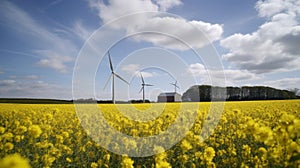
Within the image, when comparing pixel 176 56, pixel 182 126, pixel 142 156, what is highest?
pixel 176 56

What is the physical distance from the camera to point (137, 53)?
1103cm

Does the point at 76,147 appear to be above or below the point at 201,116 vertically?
below

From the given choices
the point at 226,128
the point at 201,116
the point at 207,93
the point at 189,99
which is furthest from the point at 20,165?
the point at 207,93

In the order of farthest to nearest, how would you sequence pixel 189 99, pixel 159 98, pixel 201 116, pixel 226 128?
pixel 159 98, pixel 189 99, pixel 201 116, pixel 226 128

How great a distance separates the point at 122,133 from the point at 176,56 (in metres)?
4.87

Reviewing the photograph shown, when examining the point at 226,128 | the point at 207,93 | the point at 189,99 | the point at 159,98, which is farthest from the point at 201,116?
→ the point at 207,93

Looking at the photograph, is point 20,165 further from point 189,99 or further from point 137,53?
point 189,99

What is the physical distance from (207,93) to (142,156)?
3939 centimetres

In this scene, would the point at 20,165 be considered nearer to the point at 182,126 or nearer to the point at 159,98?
the point at 182,126

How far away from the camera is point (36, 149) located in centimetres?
607

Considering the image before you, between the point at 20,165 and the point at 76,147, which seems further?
the point at 76,147

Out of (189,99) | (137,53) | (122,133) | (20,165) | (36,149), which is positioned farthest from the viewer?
(189,99)

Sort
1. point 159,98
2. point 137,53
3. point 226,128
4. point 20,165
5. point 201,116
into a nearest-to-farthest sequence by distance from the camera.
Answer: point 20,165 < point 226,128 < point 201,116 < point 137,53 < point 159,98

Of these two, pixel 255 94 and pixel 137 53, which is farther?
pixel 255 94
